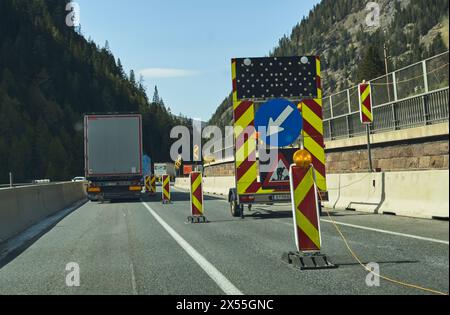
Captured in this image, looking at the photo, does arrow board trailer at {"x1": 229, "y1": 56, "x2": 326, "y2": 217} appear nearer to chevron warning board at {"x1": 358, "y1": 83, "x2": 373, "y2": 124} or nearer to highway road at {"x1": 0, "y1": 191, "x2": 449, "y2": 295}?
highway road at {"x1": 0, "y1": 191, "x2": 449, "y2": 295}

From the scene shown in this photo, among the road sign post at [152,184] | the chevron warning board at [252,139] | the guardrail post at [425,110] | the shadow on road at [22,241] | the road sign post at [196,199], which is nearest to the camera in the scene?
the shadow on road at [22,241]

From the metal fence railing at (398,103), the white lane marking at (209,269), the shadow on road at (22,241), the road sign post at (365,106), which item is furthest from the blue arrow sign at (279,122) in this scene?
the shadow on road at (22,241)

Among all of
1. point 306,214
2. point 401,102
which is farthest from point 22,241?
point 401,102

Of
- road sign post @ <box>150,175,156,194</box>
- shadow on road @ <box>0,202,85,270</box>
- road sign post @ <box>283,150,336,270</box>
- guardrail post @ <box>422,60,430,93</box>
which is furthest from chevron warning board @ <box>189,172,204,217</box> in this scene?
road sign post @ <box>150,175,156,194</box>

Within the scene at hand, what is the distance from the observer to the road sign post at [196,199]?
551 inches

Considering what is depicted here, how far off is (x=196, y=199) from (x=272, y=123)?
2742mm

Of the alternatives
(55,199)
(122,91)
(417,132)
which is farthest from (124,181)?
(122,91)

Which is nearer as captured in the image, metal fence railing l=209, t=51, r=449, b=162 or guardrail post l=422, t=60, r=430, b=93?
metal fence railing l=209, t=51, r=449, b=162

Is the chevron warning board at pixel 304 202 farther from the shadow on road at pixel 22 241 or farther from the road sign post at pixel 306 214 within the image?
the shadow on road at pixel 22 241

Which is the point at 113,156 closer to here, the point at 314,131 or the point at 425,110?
the point at 314,131

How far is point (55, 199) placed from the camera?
2170 cm

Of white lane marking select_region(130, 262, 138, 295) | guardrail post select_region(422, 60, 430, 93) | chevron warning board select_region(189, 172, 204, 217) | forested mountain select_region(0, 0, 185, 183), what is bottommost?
white lane marking select_region(130, 262, 138, 295)

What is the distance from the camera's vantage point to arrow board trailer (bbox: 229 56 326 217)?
13.8m

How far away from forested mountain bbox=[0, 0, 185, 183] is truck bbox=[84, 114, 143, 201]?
9598 cm
